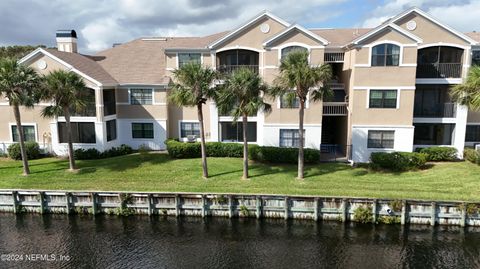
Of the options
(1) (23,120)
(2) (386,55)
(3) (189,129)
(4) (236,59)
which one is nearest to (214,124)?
(3) (189,129)

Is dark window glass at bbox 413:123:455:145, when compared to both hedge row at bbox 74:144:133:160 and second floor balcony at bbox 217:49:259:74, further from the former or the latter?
hedge row at bbox 74:144:133:160

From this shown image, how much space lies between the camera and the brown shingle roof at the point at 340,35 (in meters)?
30.0

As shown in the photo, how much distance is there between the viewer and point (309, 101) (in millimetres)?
27344

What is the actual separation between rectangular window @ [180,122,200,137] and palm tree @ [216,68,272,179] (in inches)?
384

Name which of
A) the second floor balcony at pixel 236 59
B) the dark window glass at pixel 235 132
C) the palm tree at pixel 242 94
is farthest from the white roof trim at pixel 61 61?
the palm tree at pixel 242 94

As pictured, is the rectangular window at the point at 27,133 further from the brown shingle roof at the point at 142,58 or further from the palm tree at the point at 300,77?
the palm tree at the point at 300,77

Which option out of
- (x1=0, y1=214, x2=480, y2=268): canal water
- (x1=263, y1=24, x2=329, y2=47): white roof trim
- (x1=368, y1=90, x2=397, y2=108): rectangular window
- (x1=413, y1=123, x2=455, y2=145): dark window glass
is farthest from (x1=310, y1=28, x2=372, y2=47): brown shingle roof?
(x1=0, y1=214, x2=480, y2=268): canal water

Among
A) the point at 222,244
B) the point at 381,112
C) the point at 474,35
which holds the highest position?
the point at 474,35

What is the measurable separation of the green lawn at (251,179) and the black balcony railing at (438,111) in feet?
14.5

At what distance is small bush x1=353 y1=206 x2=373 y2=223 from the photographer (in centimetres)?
1911

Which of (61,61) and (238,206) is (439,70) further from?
(61,61)

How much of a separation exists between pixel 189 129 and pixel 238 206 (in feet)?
44.3

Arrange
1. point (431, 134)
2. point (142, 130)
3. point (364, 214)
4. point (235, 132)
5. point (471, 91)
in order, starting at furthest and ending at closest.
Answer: point (142, 130), point (235, 132), point (431, 134), point (471, 91), point (364, 214)

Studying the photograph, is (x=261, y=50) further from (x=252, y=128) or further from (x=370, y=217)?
(x=370, y=217)
